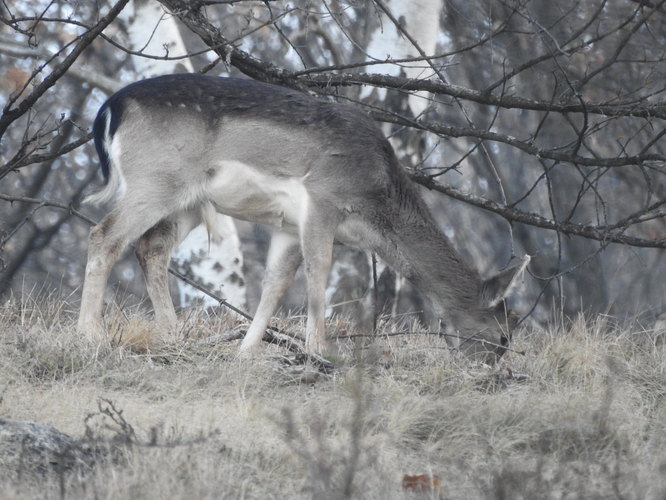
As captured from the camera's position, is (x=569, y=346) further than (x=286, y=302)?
No

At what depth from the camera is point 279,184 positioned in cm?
779

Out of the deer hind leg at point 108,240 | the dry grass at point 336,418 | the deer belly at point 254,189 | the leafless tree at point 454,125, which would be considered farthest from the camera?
the leafless tree at point 454,125

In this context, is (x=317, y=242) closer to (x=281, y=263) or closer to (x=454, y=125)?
(x=281, y=263)

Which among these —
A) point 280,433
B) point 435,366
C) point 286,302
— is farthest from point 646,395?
point 286,302

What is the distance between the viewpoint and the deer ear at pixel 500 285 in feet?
25.5

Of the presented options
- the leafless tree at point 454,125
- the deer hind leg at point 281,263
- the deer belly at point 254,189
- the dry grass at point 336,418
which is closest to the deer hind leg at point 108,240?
the dry grass at point 336,418

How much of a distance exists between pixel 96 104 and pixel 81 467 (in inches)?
456

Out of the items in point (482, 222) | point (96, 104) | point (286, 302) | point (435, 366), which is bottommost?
point (435, 366)

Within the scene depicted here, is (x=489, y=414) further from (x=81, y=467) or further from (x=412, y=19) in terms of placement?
(x=412, y=19)

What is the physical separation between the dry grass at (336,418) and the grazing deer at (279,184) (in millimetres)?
497

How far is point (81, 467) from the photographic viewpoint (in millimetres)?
4418

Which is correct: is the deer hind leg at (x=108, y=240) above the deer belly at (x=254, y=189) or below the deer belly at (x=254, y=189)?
below

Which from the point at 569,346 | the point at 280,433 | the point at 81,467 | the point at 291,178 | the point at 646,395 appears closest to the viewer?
the point at 81,467

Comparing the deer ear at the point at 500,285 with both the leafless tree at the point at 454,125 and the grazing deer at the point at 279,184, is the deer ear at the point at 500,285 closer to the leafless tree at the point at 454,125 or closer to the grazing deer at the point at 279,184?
the grazing deer at the point at 279,184
